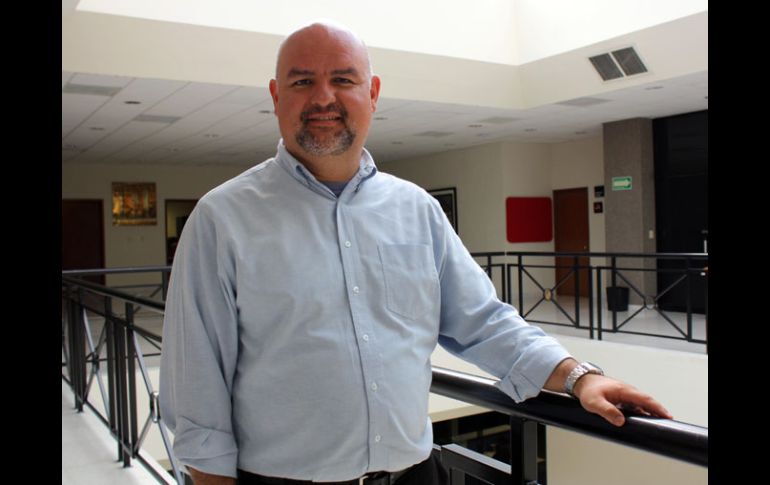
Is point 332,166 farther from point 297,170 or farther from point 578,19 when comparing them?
point 578,19

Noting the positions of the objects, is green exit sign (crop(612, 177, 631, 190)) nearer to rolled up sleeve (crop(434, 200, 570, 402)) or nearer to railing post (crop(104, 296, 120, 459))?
railing post (crop(104, 296, 120, 459))

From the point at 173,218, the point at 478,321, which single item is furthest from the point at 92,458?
the point at 173,218

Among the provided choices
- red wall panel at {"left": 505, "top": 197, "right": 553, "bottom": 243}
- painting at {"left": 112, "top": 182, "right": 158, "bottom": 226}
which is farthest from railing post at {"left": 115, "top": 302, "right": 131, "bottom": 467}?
painting at {"left": 112, "top": 182, "right": 158, "bottom": 226}

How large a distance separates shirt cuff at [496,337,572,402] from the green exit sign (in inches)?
423

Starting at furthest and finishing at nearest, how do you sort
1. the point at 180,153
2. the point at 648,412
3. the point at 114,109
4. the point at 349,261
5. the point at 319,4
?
the point at 180,153 → the point at 114,109 → the point at 319,4 → the point at 349,261 → the point at 648,412

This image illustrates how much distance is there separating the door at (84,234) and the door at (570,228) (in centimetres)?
980

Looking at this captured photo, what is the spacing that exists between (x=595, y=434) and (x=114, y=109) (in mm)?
9111

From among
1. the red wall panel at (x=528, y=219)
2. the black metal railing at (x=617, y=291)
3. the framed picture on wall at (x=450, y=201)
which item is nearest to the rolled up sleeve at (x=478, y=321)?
the black metal railing at (x=617, y=291)

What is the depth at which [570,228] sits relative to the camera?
14.0m

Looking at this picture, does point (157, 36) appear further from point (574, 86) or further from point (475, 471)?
point (475, 471)

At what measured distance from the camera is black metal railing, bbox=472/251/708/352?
800cm
